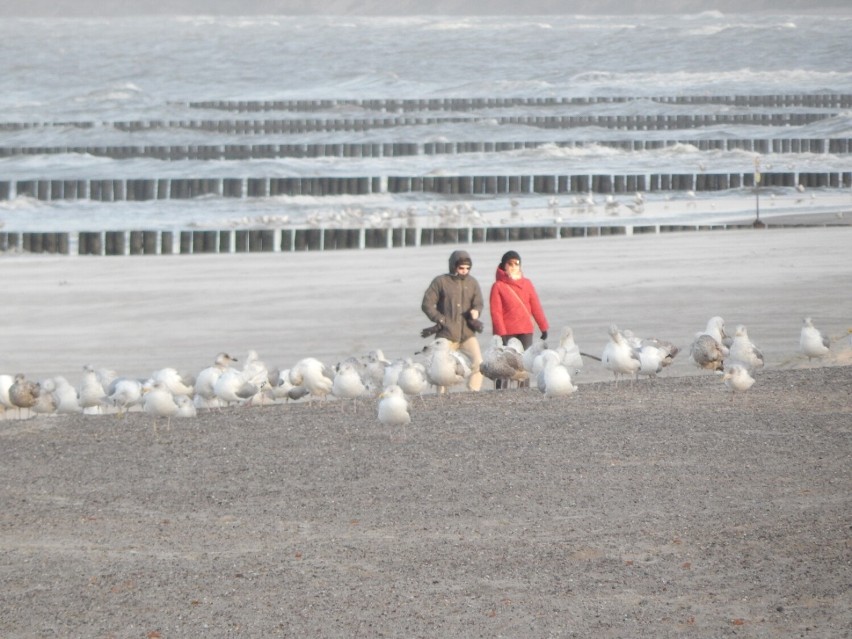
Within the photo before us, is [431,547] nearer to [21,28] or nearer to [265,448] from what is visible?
[265,448]

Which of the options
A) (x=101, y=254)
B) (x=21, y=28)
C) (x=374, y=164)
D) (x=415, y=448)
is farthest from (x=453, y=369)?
(x=21, y=28)

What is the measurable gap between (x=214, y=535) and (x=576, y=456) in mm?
2112

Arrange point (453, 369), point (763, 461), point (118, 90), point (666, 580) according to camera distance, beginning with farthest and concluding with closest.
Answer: point (118, 90) → point (453, 369) → point (763, 461) → point (666, 580)

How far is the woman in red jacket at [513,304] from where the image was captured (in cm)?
1139

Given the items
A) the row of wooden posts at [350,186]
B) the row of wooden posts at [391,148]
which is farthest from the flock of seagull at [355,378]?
the row of wooden posts at [391,148]

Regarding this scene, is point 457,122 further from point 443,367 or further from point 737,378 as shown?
point 737,378

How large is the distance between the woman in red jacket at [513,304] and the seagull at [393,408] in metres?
2.30

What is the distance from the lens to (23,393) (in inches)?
406

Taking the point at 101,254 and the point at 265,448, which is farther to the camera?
the point at 101,254

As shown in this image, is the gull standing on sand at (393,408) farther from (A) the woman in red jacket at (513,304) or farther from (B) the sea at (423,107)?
(B) the sea at (423,107)

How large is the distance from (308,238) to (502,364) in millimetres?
11374

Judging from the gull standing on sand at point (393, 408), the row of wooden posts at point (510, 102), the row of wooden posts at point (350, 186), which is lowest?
the row of wooden posts at point (350, 186)

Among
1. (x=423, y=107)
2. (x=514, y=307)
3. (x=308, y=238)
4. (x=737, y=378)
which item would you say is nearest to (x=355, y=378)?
(x=514, y=307)

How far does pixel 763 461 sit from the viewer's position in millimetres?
8211
